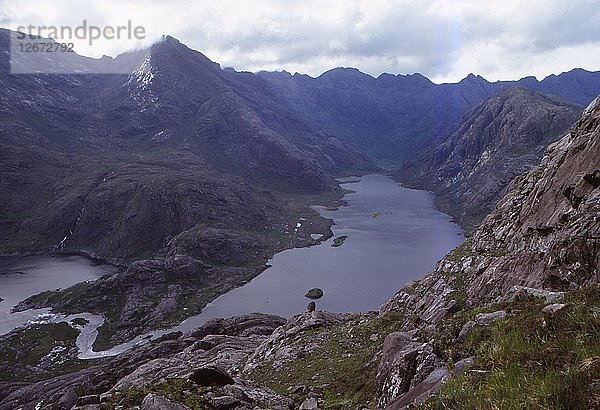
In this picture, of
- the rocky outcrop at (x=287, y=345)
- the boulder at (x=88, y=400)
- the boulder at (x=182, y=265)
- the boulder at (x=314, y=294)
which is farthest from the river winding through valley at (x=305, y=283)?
the boulder at (x=88, y=400)

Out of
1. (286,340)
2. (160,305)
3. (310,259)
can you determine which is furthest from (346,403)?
(310,259)

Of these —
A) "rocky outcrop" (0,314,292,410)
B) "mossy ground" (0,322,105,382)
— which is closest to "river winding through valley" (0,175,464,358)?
"mossy ground" (0,322,105,382)

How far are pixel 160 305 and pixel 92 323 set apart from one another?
19.9 metres

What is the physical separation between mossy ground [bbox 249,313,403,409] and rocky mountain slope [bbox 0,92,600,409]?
4.8 inches

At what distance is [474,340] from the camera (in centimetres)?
1265

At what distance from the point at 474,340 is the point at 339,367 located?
16444 mm

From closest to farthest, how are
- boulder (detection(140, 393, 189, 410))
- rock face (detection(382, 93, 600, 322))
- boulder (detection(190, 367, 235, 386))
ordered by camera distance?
1. boulder (detection(140, 393, 189, 410))
2. boulder (detection(190, 367, 235, 386))
3. rock face (detection(382, 93, 600, 322))

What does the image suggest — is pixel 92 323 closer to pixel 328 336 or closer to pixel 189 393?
pixel 328 336

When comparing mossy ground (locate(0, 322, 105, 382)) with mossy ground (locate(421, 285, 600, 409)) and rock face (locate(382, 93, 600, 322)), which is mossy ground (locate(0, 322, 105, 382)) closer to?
rock face (locate(382, 93, 600, 322))

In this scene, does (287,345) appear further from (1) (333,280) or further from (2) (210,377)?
(1) (333,280)

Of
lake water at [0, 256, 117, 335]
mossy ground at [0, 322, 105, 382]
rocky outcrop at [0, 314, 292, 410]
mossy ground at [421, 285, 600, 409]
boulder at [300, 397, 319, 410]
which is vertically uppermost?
mossy ground at [421, 285, 600, 409]

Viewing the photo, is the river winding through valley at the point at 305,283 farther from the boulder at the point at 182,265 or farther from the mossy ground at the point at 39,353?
the boulder at the point at 182,265

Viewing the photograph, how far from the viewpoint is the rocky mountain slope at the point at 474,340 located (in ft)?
28.6

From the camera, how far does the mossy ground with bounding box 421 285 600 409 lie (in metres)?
7.00
